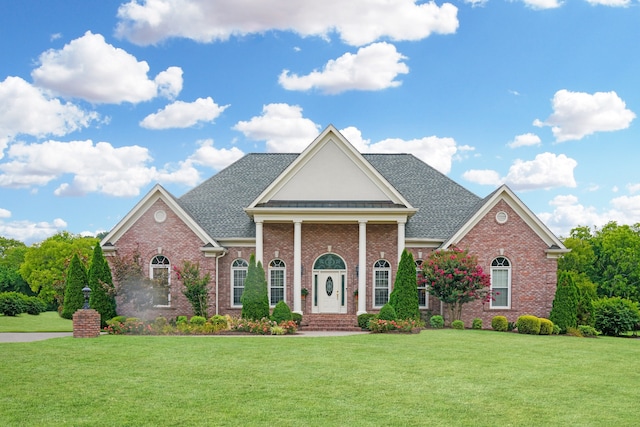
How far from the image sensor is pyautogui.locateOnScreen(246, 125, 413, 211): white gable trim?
2780 cm

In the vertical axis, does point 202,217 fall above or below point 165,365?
above

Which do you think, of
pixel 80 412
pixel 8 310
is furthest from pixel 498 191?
pixel 8 310

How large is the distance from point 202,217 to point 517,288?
16008 millimetres

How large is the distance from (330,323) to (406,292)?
12.1 ft

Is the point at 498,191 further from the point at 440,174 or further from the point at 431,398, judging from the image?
the point at 431,398

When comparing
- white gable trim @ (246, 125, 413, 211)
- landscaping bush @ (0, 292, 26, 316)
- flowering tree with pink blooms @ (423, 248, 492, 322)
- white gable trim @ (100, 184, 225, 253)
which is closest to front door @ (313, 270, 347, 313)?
flowering tree with pink blooms @ (423, 248, 492, 322)

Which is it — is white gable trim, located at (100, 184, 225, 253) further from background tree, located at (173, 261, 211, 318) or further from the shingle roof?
background tree, located at (173, 261, 211, 318)

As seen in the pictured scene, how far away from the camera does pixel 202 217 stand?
3056 centimetres

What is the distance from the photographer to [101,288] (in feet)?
87.4

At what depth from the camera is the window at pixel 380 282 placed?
29.3 meters

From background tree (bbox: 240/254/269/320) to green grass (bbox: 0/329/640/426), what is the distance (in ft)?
18.6

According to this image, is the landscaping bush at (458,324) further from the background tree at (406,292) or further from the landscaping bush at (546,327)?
the landscaping bush at (546,327)

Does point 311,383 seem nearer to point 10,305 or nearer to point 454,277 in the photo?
point 454,277

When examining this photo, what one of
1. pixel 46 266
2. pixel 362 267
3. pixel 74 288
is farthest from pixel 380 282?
pixel 46 266
